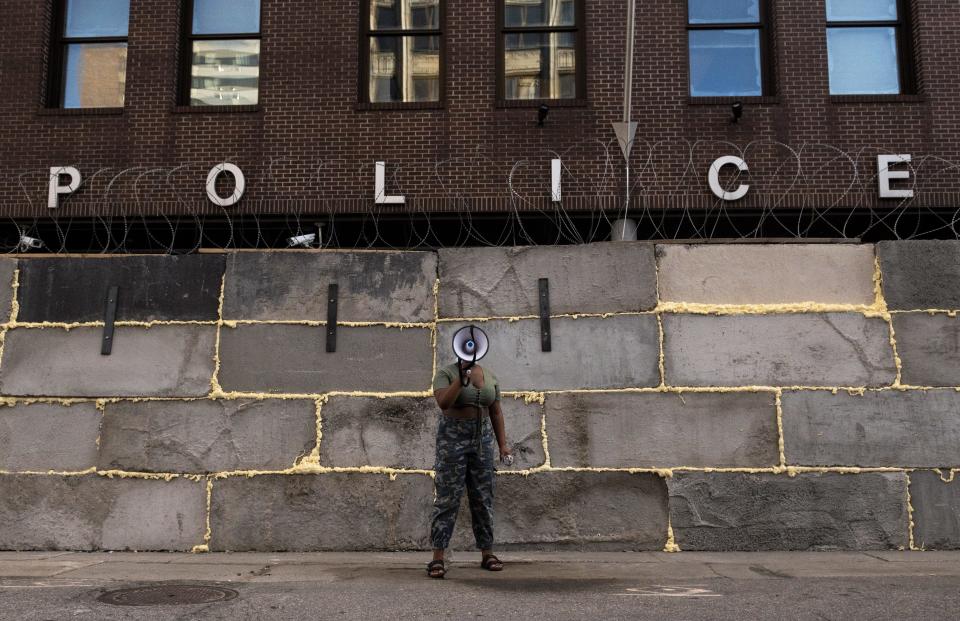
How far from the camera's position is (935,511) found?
7230 millimetres

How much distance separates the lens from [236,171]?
11508mm

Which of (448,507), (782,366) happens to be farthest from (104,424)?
(782,366)

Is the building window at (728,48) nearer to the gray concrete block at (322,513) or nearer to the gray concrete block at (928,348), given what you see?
the gray concrete block at (928,348)

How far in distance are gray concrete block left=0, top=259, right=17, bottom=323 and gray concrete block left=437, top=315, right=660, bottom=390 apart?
3755 mm

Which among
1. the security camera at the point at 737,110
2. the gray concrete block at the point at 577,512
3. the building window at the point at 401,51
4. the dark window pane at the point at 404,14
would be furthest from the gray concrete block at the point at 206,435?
the security camera at the point at 737,110

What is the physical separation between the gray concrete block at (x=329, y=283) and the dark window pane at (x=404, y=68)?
4.79 m

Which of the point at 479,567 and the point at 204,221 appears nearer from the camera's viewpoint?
the point at 479,567

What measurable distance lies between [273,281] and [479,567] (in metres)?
3.02

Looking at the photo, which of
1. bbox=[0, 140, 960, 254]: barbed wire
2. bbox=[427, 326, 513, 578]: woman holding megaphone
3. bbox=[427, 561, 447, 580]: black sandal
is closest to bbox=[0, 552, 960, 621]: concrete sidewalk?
bbox=[427, 561, 447, 580]: black sandal

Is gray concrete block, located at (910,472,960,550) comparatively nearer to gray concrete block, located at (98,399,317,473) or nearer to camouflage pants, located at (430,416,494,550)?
camouflage pants, located at (430,416,494,550)

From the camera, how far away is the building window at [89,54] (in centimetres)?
1213

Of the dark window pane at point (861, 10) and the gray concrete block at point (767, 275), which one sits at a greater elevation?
the dark window pane at point (861, 10)

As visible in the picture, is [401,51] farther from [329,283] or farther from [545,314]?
[545,314]

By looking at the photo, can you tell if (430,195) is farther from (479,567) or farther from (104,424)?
(479,567)
